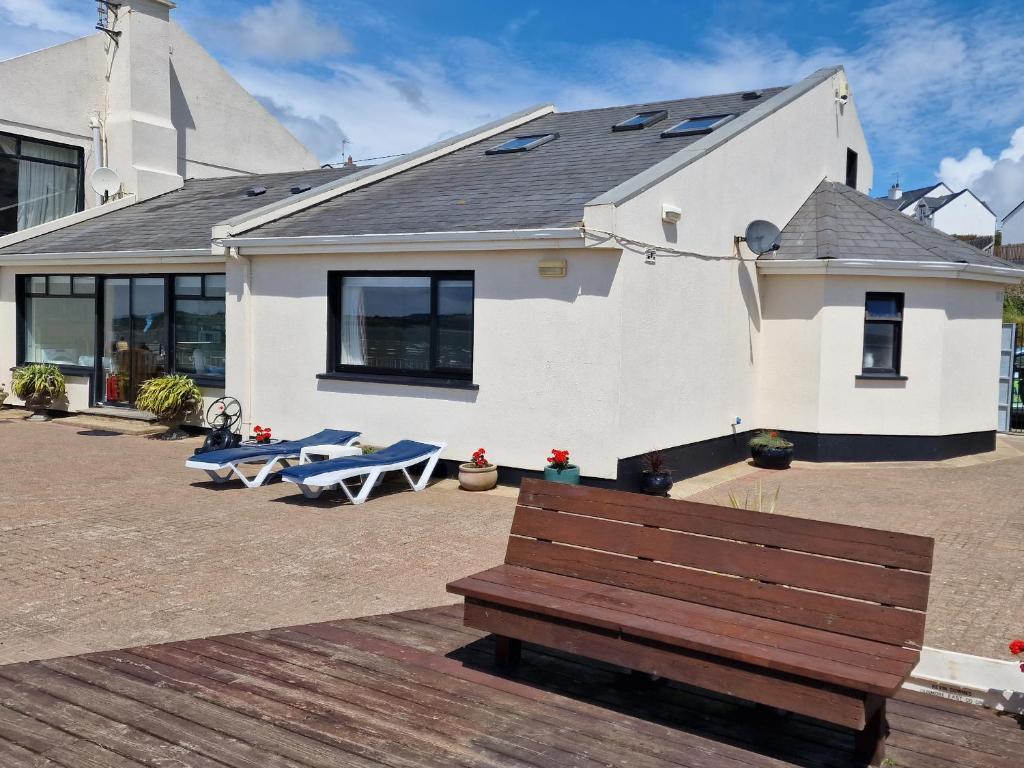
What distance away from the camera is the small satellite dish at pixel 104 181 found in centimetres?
1881

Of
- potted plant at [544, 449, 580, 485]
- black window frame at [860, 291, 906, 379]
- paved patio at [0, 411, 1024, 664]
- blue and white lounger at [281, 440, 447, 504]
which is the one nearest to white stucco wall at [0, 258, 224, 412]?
paved patio at [0, 411, 1024, 664]

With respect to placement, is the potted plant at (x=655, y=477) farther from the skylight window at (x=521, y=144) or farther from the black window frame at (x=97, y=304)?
the black window frame at (x=97, y=304)

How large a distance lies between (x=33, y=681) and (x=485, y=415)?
6.78m

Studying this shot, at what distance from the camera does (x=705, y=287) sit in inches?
479

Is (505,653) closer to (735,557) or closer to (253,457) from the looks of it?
(735,557)

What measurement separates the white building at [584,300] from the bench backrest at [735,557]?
17.0 ft

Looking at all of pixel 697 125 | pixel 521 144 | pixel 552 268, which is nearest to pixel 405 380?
pixel 552 268

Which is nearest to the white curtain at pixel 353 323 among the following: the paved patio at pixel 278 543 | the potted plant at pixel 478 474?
the paved patio at pixel 278 543

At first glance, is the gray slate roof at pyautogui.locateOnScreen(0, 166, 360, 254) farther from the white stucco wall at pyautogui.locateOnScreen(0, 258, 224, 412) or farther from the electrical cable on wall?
the electrical cable on wall

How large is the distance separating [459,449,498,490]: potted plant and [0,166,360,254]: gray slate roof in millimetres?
6271

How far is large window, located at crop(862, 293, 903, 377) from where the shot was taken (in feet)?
44.3

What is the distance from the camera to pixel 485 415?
10.9 metres

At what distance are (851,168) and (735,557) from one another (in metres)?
15.8

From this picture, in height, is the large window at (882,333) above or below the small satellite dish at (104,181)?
below
